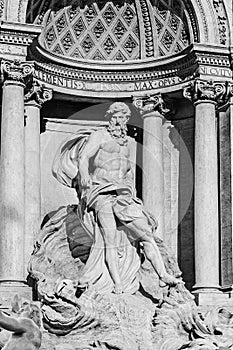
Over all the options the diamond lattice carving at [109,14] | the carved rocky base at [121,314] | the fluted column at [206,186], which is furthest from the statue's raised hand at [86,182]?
the diamond lattice carving at [109,14]

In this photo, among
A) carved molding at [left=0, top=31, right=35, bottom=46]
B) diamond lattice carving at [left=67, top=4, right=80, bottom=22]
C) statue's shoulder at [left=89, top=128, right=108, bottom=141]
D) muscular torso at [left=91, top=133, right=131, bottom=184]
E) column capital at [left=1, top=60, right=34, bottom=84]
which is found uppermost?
diamond lattice carving at [left=67, top=4, right=80, bottom=22]

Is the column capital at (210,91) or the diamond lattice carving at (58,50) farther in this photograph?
the diamond lattice carving at (58,50)

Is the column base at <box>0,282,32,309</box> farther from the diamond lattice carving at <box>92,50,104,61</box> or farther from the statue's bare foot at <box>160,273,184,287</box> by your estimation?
the diamond lattice carving at <box>92,50,104,61</box>

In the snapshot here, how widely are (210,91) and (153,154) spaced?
5.99ft

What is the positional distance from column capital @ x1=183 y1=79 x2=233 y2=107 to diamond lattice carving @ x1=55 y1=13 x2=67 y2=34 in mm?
2911

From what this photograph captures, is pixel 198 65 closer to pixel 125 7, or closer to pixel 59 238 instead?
pixel 125 7

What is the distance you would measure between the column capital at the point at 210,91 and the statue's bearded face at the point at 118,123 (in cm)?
169

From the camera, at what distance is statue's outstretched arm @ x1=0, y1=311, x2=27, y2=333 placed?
12297mm

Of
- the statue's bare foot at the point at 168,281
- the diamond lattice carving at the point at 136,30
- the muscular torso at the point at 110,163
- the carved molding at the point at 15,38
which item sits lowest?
the statue's bare foot at the point at 168,281

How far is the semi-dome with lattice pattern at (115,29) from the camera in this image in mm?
21094

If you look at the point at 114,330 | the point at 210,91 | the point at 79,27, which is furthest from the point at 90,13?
the point at 114,330

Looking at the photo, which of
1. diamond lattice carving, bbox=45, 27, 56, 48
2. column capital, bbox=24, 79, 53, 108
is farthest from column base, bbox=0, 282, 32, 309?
diamond lattice carving, bbox=45, 27, 56, 48

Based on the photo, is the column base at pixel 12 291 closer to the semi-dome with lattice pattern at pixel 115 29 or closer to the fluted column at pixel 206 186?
the fluted column at pixel 206 186

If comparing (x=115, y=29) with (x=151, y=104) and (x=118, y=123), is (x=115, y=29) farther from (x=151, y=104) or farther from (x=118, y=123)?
(x=118, y=123)
